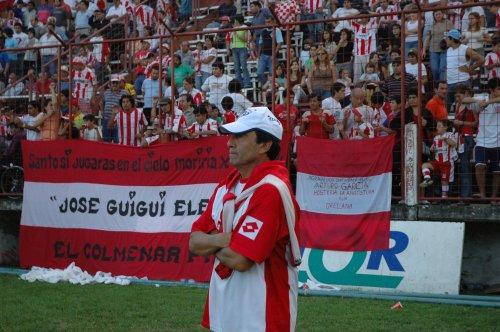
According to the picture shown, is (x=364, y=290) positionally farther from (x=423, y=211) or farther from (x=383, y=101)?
(x=383, y=101)

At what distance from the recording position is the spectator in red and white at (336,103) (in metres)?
12.4

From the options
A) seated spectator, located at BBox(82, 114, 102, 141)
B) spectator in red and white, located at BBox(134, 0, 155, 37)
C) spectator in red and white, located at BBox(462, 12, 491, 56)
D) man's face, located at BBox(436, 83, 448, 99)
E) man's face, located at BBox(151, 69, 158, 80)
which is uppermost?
spectator in red and white, located at BBox(134, 0, 155, 37)

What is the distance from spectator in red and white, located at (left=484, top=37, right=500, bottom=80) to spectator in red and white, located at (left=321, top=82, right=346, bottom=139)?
6.51ft

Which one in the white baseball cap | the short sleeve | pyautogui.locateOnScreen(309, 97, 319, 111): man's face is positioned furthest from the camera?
pyautogui.locateOnScreen(309, 97, 319, 111): man's face

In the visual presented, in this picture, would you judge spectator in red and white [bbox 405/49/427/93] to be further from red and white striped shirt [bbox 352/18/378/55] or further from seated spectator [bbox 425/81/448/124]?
red and white striped shirt [bbox 352/18/378/55]

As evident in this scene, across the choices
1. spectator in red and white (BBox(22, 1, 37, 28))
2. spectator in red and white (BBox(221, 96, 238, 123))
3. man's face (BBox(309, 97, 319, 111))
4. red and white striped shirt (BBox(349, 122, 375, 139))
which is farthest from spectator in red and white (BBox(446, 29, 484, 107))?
spectator in red and white (BBox(22, 1, 37, 28))

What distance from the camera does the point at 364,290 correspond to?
37.5 feet

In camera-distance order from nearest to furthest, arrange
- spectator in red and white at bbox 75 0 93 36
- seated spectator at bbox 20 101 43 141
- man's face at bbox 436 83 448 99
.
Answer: man's face at bbox 436 83 448 99 → seated spectator at bbox 20 101 43 141 → spectator in red and white at bbox 75 0 93 36

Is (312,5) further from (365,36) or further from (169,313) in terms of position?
(169,313)

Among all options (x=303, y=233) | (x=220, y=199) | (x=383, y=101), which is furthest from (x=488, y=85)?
(x=220, y=199)

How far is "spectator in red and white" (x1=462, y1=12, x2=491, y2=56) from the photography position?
12562 millimetres

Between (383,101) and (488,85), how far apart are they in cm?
149

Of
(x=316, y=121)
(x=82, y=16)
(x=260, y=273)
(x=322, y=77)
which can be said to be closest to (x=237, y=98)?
(x=322, y=77)

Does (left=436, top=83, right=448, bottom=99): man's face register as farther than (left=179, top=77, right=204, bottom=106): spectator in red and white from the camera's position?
No
